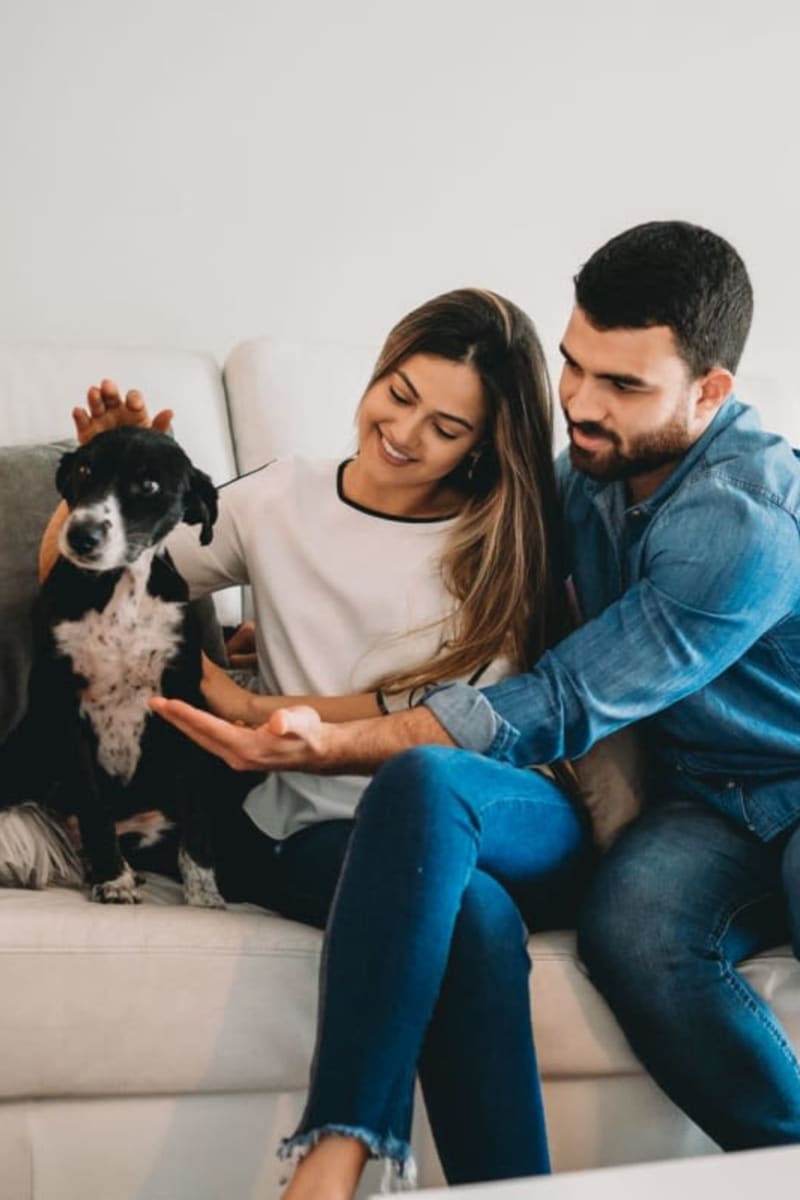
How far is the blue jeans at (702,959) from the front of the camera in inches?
61.4

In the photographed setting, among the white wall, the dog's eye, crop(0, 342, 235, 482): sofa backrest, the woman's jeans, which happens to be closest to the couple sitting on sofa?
the woman's jeans

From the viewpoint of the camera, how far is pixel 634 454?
1.82m

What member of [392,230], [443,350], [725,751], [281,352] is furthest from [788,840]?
[392,230]

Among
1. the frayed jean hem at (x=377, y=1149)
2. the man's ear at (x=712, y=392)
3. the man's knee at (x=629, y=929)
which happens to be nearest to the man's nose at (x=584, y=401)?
the man's ear at (x=712, y=392)

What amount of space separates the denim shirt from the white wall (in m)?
1.10

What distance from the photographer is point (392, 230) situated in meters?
2.81

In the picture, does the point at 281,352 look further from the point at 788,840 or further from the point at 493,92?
the point at 788,840

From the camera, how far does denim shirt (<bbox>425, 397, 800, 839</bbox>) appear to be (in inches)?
66.1

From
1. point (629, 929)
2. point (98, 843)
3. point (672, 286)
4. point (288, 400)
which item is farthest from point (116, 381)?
point (629, 929)

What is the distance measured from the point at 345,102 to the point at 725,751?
1.51 m

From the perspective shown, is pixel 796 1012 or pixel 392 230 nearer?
pixel 796 1012

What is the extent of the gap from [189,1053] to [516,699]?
0.52 metres

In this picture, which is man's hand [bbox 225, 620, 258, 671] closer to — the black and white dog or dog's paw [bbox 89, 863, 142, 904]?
the black and white dog

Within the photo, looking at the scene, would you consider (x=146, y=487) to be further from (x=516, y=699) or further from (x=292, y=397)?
(x=292, y=397)
